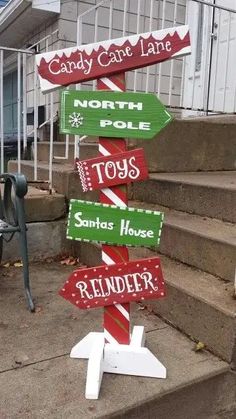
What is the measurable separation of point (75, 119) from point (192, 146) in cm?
224

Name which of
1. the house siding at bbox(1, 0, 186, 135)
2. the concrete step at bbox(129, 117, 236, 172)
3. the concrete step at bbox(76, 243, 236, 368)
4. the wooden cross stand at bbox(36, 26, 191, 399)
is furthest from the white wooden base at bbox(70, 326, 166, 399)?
the house siding at bbox(1, 0, 186, 135)

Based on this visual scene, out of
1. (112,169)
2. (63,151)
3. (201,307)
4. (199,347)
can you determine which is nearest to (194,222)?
(201,307)

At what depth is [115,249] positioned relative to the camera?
1.92 m

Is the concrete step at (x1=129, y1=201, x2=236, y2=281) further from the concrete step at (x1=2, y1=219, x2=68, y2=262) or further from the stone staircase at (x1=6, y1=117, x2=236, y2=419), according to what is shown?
the concrete step at (x1=2, y1=219, x2=68, y2=262)

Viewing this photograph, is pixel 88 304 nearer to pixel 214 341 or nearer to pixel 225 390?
pixel 214 341

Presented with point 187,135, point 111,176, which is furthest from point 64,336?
point 187,135

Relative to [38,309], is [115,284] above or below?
above

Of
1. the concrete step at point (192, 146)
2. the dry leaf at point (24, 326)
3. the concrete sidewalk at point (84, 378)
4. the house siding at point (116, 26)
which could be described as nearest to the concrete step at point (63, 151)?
the concrete step at point (192, 146)

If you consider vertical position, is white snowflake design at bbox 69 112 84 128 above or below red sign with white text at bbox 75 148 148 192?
above

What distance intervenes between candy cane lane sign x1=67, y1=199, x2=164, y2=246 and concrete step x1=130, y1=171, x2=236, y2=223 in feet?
3.61

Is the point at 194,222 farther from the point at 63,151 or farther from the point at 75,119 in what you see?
the point at 63,151

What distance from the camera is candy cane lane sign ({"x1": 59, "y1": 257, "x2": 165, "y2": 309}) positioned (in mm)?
1896

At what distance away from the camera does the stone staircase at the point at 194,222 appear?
213 centimetres

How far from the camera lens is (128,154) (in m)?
1.81
